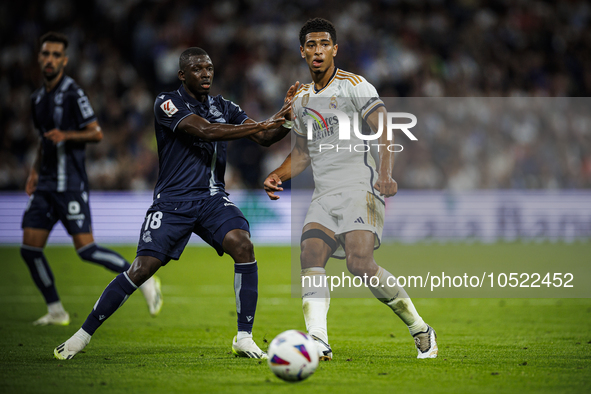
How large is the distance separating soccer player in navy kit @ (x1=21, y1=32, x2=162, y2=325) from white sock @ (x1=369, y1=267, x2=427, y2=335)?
317cm

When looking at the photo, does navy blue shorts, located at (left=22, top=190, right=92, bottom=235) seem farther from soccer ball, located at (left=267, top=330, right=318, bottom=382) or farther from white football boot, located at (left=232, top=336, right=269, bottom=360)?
soccer ball, located at (left=267, top=330, right=318, bottom=382)

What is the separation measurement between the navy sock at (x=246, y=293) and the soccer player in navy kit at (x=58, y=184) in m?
2.29

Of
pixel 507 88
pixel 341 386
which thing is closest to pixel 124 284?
pixel 341 386

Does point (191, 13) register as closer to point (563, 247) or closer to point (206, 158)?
point (563, 247)

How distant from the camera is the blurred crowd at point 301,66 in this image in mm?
18438

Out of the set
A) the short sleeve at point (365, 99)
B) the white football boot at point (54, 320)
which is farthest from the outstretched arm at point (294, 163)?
the white football boot at point (54, 320)

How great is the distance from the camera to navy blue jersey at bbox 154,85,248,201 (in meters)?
5.71

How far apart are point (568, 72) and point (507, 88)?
7.22 feet

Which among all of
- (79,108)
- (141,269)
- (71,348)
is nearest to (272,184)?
(141,269)

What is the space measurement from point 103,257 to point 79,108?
64.2 inches

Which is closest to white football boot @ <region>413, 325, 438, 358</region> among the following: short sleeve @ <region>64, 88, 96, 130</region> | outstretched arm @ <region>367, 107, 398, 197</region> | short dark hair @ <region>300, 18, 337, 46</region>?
outstretched arm @ <region>367, 107, 398, 197</region>

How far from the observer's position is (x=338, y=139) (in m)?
5.64

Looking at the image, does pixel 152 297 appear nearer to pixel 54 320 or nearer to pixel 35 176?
pixel 54 320

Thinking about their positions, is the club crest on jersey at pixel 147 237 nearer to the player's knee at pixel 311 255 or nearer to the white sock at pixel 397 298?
the player's knee at pixel 311 255
